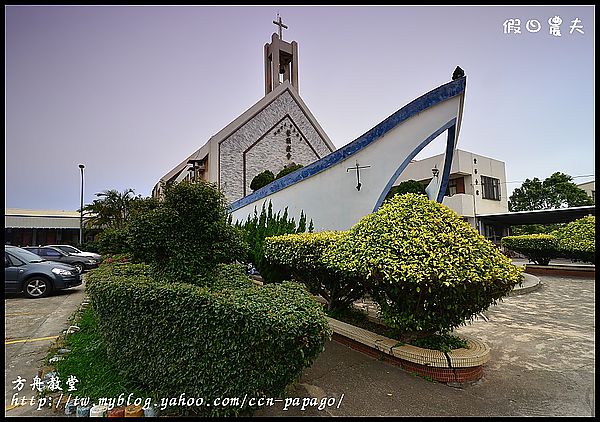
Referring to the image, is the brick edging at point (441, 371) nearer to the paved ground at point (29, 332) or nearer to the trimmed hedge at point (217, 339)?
the trimmed hedge at point (217, 339)

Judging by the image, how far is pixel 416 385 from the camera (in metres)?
3.78

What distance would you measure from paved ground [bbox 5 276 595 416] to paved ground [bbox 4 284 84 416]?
18mm

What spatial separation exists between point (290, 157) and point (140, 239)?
14.9 metres

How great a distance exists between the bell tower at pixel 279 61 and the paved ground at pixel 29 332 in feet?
47.5

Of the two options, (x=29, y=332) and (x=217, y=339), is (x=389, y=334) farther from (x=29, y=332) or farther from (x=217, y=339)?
(x=29, y=332)

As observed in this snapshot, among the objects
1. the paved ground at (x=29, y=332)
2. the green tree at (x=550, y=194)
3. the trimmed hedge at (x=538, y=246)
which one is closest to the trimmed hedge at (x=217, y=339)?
the paved ground at (x=29, y=332)

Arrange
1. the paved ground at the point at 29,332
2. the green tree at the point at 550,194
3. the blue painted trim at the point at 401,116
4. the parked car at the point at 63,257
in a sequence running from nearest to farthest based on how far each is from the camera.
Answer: the paved ground at the point at 29,332, the blue painted trim at the point at 401,116, the parked car at the point at 63,257, the green tree at the point at 550,194

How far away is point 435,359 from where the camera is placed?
12.8ft

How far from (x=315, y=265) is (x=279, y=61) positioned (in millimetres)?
17538

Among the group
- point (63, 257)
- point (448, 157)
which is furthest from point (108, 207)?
point (448, 157)

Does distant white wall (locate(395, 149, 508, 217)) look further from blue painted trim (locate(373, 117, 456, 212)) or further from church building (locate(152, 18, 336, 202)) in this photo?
blue painted trim (locate(373, 117, 456, 212))

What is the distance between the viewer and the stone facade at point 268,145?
16.6 m

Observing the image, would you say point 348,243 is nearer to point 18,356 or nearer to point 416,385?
point 416,385

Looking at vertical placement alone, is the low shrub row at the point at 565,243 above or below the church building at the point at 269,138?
below
